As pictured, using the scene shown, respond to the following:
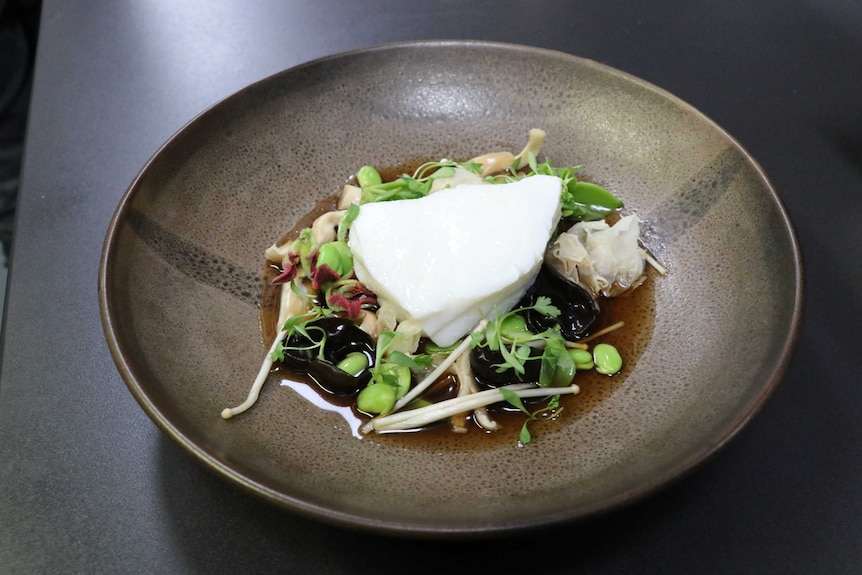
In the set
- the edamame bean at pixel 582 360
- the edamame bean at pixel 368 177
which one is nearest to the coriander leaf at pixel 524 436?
the edamame bean at pixel 582 360

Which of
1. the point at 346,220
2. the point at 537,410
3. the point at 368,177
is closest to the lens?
the point at 537,410

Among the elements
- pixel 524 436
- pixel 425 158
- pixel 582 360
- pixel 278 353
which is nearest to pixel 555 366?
pixel 582 360

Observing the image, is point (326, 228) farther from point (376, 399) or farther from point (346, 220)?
point (376, 399)

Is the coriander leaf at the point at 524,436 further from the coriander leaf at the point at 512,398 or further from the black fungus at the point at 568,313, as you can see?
the black fungus at the point at 568,313

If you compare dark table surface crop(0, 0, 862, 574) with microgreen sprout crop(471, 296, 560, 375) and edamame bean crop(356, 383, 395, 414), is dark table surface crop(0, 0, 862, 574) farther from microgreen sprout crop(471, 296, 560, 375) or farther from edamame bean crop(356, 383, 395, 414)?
microgreen sprout crop(471, 296, 560, 375)

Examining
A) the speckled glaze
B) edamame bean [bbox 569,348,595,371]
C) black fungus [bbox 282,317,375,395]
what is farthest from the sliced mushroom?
edamame bean [bbox 569,348,595,371]

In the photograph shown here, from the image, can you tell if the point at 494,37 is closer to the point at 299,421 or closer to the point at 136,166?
the point at 136,166
